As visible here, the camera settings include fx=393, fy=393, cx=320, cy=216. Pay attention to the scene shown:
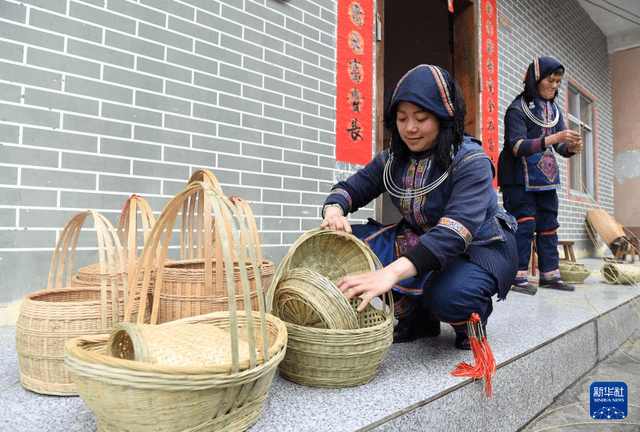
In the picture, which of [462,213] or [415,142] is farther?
[415,142]

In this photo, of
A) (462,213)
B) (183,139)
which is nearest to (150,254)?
(462,213)

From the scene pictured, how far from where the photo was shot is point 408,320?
157 cm

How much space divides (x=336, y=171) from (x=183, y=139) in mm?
1110

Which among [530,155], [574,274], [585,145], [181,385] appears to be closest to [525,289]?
[574,274]

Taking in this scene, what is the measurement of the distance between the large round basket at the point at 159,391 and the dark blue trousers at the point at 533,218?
2.57 m

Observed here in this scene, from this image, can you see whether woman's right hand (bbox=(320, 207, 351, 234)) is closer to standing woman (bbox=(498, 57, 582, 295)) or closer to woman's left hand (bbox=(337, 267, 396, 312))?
woman's left hand (bbox=(337, 267, 396, 312))

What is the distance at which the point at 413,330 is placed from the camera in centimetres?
158

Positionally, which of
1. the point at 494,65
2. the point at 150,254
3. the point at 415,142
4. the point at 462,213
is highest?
the point at 494,65

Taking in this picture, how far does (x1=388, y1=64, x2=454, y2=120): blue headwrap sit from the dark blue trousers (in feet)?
6.11

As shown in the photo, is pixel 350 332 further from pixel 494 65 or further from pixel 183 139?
pixel 494 65

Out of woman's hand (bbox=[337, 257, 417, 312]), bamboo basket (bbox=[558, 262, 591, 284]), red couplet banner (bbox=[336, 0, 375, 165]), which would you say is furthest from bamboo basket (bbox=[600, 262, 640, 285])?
woman's hand (bbox=[337, 257, 417, 312])

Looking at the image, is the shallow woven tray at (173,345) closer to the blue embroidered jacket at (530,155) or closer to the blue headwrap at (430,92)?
the blue headwrap at (430,92)

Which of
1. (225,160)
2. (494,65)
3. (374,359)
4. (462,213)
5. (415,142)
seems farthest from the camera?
(494,65)

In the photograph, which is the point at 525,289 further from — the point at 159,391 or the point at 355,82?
the point at 159,391
